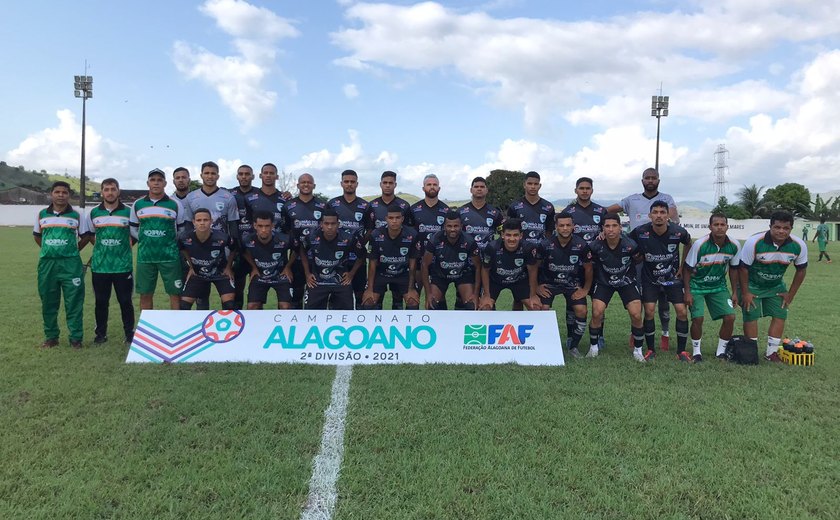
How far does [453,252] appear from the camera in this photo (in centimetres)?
652

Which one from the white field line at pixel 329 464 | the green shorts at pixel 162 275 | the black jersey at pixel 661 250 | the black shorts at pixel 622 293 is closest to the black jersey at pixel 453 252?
the black shorts at pixel 622 293

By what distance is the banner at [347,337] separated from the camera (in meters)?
5.53

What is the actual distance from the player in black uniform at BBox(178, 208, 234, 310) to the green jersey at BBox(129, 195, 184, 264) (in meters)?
0.14

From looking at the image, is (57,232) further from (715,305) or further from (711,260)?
(715,305)

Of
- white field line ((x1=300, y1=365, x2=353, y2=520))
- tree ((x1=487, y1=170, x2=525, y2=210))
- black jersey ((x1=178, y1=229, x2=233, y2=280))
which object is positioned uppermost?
tree ((x1=487, y1=170, x2=525, y2=210))

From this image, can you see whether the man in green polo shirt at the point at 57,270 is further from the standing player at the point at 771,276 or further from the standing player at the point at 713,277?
the standing player at the point at 771,276

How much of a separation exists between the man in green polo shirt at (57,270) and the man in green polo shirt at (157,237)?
2.19ft

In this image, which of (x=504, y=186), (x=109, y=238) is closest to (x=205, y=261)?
(x=109, y=238)

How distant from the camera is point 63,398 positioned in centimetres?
441

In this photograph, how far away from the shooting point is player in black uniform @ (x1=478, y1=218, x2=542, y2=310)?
6223mm

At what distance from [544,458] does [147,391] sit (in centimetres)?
341

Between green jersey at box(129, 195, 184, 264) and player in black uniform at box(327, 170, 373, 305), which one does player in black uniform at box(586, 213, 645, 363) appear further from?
green jersey at box(129, 195, 184, 264)

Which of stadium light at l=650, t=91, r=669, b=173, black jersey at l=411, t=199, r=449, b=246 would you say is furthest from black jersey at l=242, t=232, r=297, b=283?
stadium light at l=650, t=91, r=669, b=173

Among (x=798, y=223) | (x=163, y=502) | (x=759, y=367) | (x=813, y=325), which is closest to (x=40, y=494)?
(x=163, y=502)
